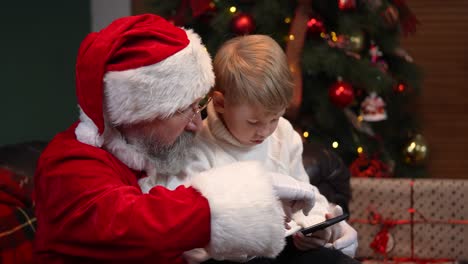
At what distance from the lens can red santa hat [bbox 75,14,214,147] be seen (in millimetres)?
1479

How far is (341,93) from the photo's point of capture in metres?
2.73

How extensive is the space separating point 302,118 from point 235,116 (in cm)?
122

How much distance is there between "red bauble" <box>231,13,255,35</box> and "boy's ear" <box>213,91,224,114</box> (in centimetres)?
91

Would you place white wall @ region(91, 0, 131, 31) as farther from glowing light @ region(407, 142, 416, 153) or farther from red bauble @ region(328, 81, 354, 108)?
glowing light @ region(407, 142, 416, 153)

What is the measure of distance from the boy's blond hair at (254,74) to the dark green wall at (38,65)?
4.81 feet

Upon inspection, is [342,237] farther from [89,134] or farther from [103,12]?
[103,12]

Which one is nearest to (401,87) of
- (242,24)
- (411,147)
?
(411,147)

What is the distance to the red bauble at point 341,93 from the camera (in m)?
Answer: 2.73

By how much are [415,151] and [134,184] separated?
186 centimetres

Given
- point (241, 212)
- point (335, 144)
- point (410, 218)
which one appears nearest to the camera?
point (241, 212)

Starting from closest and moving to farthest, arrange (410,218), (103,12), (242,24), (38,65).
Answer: (242,24), (410,218), (38,65), (103,12)

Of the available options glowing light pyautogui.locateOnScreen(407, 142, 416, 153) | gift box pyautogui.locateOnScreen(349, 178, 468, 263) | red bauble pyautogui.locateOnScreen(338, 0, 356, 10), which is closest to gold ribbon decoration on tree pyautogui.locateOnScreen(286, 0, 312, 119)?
red bauble pyautogui.locateOnScreen(338, 0, 356, 10)

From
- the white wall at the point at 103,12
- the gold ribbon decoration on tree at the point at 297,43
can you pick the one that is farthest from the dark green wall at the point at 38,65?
the gold ribbon decoration on tree at the point at 297,43

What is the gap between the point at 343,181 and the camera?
246cm
